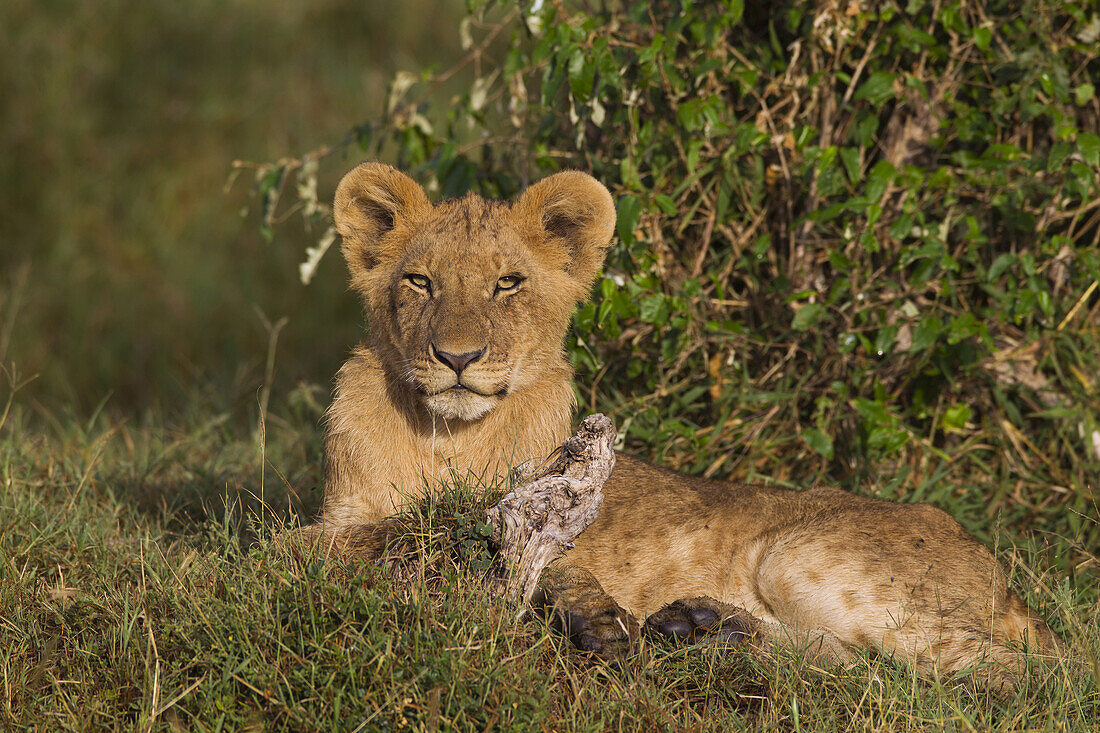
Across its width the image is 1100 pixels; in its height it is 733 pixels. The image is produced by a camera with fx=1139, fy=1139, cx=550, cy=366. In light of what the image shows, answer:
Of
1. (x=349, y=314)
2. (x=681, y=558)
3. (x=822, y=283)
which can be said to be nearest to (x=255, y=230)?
(x=349, y=314)

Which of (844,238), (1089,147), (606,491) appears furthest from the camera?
(844,238)

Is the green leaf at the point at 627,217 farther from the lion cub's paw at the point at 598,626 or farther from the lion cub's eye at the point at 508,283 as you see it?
the lion cub's paw at the point at 598,626

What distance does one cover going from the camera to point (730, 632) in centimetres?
343

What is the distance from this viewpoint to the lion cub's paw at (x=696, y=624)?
342 cm

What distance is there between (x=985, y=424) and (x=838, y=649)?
6.53 ft

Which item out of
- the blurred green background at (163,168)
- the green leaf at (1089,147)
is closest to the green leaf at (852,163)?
the green leaf at (1089,147)

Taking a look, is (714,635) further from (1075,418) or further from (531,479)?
(1075,418)

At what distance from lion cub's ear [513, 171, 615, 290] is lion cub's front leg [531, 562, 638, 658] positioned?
43.1 inches

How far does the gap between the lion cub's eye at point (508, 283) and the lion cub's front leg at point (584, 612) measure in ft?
3.02

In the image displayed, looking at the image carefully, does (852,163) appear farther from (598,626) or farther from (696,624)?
(598,626)

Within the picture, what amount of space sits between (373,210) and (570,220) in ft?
2.32

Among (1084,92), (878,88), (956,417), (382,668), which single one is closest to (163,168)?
(878,88)

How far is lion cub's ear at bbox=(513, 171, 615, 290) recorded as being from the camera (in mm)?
3910

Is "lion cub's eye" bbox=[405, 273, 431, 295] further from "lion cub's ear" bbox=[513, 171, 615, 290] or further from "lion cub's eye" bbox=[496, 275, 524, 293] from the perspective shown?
"lion cub's ear" bbox=[513, 171, 615, 290]
